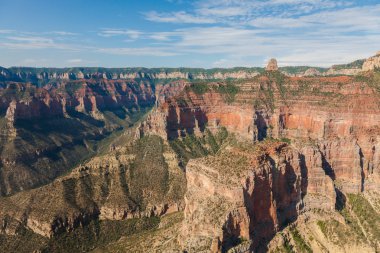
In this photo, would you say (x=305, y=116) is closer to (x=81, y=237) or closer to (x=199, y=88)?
(x=199, y=88)

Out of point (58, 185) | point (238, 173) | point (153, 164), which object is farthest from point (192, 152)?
point (238, 173)

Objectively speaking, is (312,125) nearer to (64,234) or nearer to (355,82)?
(355,82)

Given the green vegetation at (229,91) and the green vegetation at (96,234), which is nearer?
the green vegetation at (96,234)

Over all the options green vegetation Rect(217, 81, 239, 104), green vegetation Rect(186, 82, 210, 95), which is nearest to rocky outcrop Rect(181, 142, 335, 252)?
green vegetation Rect(217, 81, 239, 104)

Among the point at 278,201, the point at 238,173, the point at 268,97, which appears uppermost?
the point at 268,97

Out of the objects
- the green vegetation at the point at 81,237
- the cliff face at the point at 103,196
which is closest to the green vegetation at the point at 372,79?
the cliff face at the point at 103,196

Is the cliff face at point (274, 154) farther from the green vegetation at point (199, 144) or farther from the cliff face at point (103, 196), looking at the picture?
the cliff face at point (103, 196)

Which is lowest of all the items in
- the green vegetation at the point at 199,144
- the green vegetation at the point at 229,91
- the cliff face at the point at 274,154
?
the green vegetation at the point at 199,144

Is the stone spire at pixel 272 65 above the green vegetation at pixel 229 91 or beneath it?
above
